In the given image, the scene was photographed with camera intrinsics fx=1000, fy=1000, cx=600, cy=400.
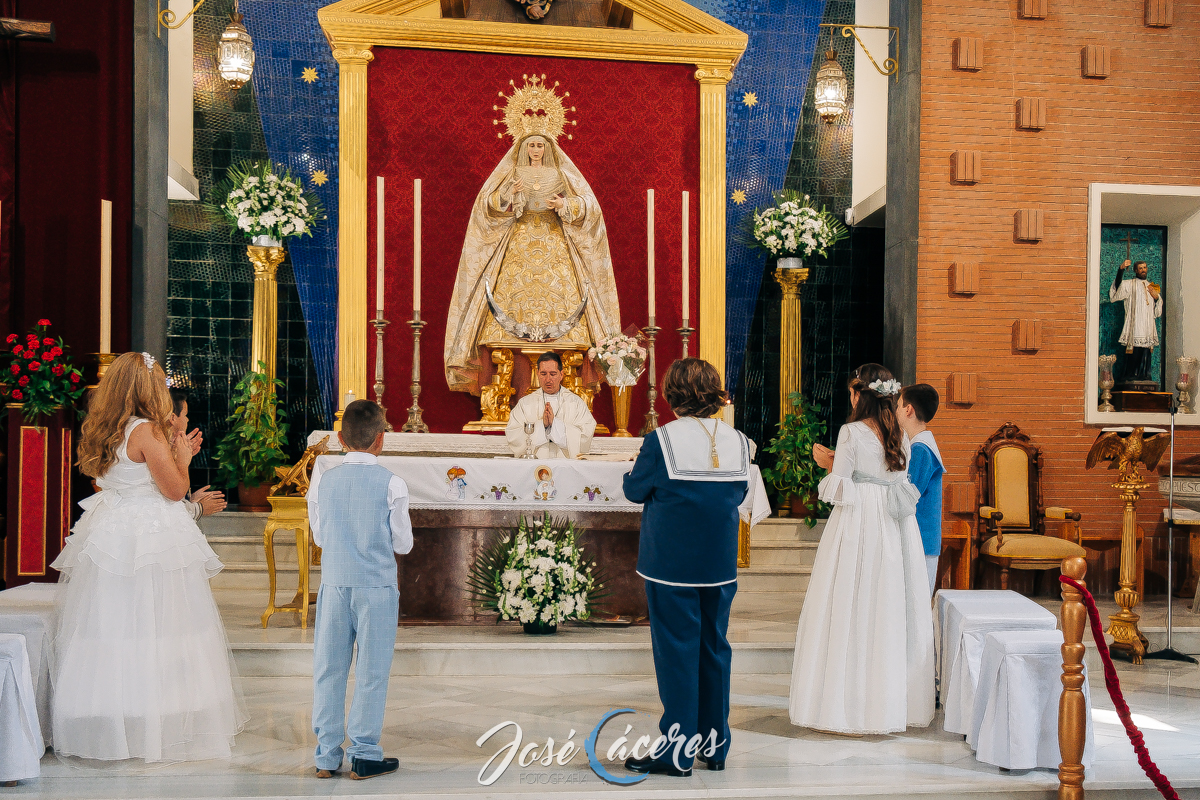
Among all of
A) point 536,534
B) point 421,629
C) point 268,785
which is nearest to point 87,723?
point 268,785

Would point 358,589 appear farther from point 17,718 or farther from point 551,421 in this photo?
point 551,421

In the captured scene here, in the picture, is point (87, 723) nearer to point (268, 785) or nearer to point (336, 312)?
point (268, 785)

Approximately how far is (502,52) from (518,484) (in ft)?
15.8

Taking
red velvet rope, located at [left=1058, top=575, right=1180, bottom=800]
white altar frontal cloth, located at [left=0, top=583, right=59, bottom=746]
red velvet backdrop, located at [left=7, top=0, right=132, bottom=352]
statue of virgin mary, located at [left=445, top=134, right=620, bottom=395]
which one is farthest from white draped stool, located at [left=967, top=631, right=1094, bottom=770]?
red velvet backdrop, located at [left=7, top=0, right=132, bottom=352]

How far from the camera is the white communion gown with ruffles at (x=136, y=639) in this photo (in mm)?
4035

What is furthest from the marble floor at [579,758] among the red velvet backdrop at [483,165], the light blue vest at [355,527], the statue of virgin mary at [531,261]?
the red velvet backdrop at [483,165]

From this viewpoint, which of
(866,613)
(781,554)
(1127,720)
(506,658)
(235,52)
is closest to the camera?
(1127,720)

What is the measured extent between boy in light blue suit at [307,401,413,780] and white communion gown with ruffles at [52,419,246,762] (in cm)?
64

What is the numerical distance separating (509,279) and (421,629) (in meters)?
3.84

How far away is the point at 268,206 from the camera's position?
891 centimetres

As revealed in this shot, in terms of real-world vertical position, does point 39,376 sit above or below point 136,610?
above

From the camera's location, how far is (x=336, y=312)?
9641 mm

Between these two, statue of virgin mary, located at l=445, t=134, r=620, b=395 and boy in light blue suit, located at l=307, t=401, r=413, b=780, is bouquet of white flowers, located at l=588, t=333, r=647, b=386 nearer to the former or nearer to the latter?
statue of virgin mary, located at l=445, t=134, r=620, b=395

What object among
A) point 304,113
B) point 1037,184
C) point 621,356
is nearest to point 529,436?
point 621,356
